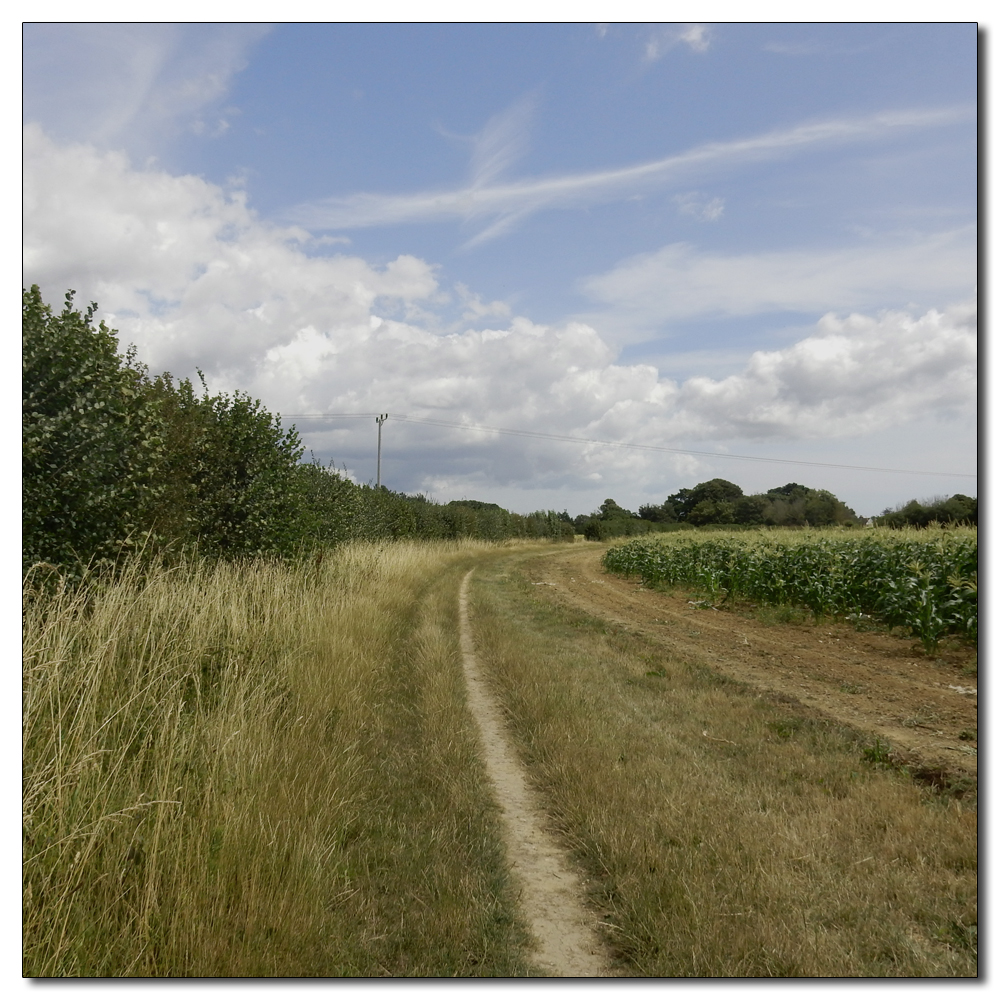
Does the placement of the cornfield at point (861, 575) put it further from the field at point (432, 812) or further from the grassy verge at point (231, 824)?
the grassy verge at point (231, 824)

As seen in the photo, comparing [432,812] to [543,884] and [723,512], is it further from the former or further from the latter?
[723,512]

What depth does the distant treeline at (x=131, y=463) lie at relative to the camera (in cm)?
671

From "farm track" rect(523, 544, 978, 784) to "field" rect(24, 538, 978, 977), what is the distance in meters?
0.08

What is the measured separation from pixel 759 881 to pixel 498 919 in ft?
4.82

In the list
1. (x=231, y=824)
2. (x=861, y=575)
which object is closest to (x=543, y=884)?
(x=231, y=824)

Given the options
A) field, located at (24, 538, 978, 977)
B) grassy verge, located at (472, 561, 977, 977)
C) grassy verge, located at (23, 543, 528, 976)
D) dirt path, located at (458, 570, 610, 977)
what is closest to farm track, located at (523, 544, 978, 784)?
field, located at (24, 538, 978, 977)

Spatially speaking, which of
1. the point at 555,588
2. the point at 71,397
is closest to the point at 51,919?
the point at 71,397

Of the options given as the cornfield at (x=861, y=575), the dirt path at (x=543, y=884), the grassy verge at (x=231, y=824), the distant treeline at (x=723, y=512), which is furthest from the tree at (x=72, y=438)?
the distant treeline at (x=723, y=512)

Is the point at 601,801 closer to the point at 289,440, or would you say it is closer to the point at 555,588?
→ the point at 289,440

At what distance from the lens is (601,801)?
485 centimetres

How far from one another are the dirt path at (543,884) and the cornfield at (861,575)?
6.02 m

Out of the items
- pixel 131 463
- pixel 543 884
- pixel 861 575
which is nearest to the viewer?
pixel 543 884

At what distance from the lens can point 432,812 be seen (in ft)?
16.0

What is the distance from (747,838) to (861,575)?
12097 mm
